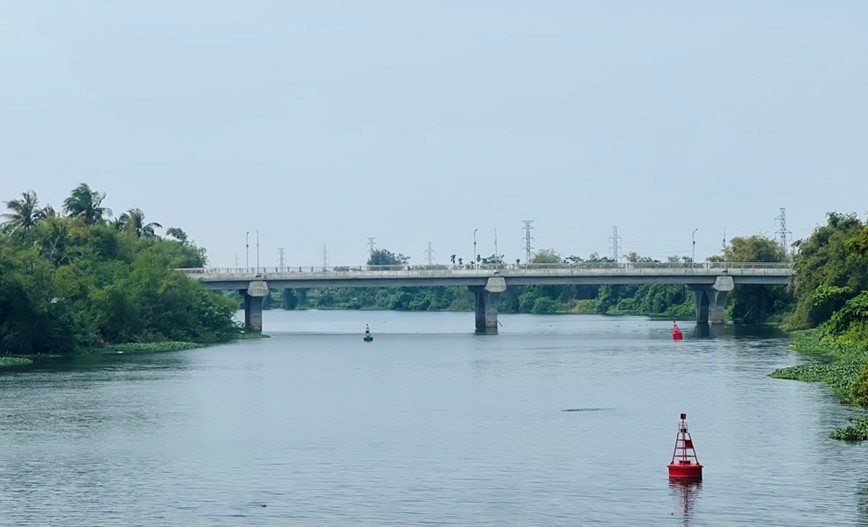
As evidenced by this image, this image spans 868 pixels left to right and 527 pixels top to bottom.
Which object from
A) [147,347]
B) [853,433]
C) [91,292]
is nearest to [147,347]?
[147,347]

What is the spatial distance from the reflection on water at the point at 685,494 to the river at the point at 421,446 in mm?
151

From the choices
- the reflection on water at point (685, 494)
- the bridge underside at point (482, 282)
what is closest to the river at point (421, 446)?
the reflection on water at point (685, 494)

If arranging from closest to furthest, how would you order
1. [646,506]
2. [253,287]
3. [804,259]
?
[646,506]
[804,259]
[253,287]

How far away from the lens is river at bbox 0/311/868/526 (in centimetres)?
4644

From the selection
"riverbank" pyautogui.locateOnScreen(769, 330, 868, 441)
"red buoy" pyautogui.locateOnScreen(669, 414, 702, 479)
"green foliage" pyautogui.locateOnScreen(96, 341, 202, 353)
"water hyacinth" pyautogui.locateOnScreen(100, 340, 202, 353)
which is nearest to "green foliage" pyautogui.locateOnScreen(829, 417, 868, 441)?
"riverbank" pyautogui.locateOnScreen(769, 330, 868, 441)

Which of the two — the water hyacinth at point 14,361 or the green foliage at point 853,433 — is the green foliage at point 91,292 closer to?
the water hyacinth at point 14,361

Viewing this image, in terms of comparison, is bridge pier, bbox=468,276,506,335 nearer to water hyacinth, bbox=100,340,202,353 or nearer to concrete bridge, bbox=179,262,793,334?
concrete bridge, bbox=179,262,793,334

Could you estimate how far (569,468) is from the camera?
5481 centimetres

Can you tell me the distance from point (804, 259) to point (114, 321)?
76278 mm

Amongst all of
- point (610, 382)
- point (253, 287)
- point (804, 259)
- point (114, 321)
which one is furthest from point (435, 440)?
point (253, 287)

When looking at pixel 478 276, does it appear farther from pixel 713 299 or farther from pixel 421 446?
pixel 421 446

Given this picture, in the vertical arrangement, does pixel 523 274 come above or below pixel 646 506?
above

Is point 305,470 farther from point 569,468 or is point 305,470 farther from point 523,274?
point 523,274

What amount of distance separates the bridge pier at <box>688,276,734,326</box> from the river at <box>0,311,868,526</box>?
71.2m
